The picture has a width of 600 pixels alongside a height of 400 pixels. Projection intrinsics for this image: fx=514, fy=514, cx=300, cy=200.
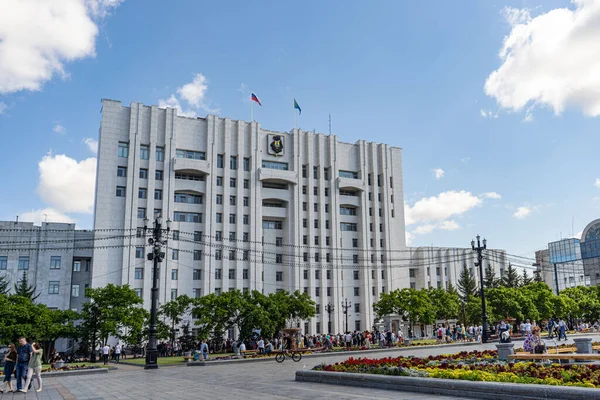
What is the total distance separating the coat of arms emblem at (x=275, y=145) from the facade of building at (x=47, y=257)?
81.3ft

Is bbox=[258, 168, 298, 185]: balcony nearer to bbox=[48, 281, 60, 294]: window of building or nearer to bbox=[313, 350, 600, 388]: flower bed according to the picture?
bbox=[48, 281, 60, 294]: window of building

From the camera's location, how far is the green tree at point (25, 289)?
167 feet

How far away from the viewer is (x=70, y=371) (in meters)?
22.7

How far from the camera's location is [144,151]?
6053 centimetres

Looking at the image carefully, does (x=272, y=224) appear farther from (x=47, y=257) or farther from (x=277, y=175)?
(x=47, y=257)

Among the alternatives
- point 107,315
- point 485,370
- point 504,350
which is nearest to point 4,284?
point 107,315

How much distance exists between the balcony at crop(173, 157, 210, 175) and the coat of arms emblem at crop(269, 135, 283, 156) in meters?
9.52

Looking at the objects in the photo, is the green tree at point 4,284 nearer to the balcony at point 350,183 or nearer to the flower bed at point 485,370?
the balcony at point 350,183

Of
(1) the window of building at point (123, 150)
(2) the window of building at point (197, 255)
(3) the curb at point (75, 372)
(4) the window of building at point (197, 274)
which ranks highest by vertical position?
(1) the window of building at point (123, 150)

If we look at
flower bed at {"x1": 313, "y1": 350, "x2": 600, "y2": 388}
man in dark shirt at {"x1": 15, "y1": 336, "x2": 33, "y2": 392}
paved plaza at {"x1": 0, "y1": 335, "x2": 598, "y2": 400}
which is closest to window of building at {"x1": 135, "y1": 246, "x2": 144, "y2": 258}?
paved plaza at {"x1": 0, "y1": 335, "x2": 598, "y2": 400}

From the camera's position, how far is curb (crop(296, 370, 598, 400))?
31.7ft

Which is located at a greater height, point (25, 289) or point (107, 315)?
point (25, 289)

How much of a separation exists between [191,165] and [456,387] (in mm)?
53061

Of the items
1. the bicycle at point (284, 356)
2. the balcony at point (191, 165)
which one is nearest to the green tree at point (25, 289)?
the balcony at point (191, 165)
